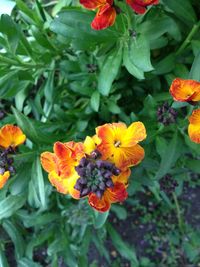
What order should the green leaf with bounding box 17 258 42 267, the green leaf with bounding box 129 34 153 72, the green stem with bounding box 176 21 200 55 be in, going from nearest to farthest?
the green leaf with bounding box 129 34 153 72 → the green stem with bounding box 176 21 200 55 → the green leaf with bounding box 17 258 42 267

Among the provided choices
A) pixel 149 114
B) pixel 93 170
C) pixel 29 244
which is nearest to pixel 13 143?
pixel 93 170

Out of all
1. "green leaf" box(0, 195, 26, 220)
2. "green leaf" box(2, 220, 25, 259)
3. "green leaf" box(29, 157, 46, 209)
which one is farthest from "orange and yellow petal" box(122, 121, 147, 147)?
"green leaf" box(2, 220, 25, 259)

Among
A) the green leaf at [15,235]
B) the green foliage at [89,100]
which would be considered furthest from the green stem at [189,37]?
the green leaf at [15,235]

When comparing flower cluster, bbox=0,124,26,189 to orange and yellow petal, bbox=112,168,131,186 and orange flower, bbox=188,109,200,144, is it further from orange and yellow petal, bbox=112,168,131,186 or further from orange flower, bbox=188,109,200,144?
orange flower, bbox=188,109,200,144

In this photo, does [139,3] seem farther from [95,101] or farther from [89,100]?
[89,100]

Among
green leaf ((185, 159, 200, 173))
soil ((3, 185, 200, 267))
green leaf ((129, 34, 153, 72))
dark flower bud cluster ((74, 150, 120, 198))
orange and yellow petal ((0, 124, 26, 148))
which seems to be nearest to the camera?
dark flower bud cluster ((74, 150, 120, 198))

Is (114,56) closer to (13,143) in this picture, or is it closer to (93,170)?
(13,143)
